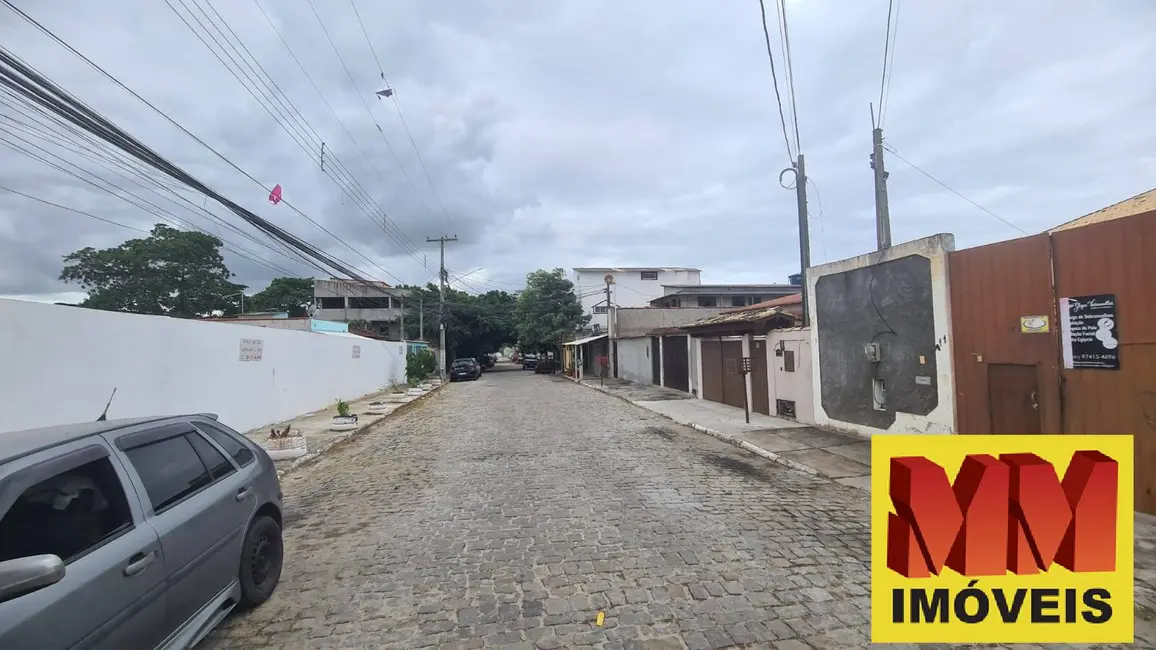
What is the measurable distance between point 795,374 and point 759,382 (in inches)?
68.3

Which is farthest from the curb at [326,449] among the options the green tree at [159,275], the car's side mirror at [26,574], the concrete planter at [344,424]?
the green tree at [159,275]

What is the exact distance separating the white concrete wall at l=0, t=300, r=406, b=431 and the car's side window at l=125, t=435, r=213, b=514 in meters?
4.96

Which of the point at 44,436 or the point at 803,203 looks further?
the point at 803,203

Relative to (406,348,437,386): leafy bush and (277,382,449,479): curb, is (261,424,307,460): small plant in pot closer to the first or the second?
(277,382,449,479): curb

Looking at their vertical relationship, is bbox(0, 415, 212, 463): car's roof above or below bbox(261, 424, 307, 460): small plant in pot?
above

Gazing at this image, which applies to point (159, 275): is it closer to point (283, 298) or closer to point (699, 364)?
point (283, 298)

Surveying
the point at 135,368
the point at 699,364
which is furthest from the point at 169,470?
the point at 699,364

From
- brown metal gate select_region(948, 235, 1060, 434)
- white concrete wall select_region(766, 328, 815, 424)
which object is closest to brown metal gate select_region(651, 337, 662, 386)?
white concrete wall select_region(766, 328, 815, 424)

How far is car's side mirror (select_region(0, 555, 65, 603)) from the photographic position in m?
1.91

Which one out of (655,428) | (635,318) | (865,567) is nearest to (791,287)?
(635,318)

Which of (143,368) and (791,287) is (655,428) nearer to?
(143,368)

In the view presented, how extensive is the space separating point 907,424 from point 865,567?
564 centimetres

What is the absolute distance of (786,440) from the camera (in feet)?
34.1

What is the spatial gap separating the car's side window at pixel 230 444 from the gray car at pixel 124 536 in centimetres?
6
